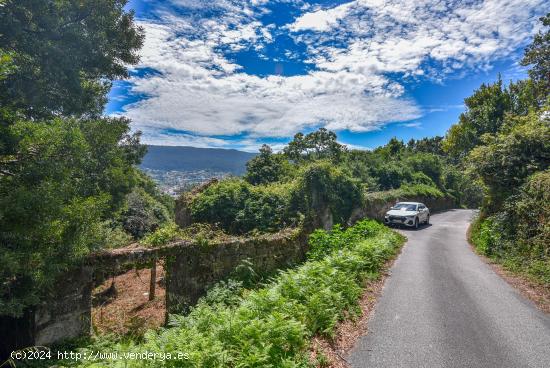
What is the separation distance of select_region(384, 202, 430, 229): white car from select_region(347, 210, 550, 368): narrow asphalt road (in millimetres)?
9779

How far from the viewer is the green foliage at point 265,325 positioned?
4098 mm

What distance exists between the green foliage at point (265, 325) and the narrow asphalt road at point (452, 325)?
81 cm

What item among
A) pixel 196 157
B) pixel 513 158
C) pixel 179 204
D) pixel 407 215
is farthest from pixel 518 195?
pixel 196 157

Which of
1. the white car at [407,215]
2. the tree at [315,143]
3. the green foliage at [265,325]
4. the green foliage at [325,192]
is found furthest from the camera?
the tree at [315,143]

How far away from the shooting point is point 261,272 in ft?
36.0

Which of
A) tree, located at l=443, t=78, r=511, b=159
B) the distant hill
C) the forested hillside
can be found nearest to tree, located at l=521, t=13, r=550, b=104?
the forested hillside

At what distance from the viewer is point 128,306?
10.8 meters

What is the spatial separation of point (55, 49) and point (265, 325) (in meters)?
8.22

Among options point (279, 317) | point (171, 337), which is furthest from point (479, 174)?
point (171, 337)

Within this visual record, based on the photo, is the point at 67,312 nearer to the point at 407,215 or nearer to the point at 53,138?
the point at 53,138

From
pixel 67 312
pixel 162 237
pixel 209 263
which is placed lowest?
pixel 67 312

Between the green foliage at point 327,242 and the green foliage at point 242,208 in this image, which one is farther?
the green foliage at point 242,208

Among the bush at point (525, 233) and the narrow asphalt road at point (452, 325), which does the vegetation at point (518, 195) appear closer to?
Answer: the bush at point (525, 233)

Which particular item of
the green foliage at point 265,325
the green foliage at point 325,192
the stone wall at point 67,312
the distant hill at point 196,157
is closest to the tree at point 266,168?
the green foliage at point 325,192
